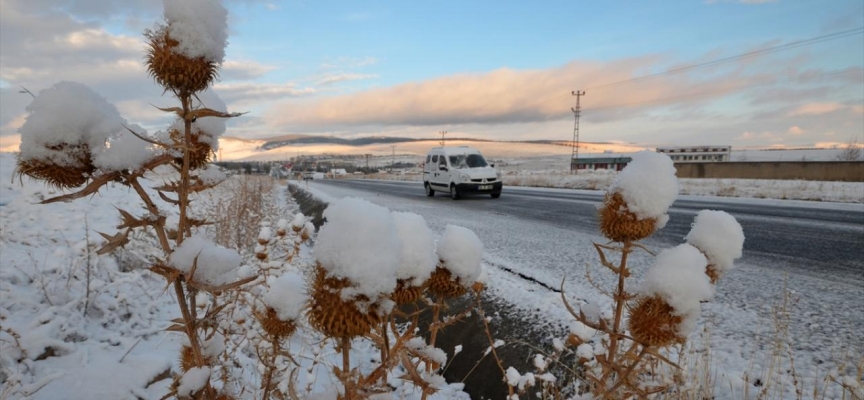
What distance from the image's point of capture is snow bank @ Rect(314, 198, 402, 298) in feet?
2.36

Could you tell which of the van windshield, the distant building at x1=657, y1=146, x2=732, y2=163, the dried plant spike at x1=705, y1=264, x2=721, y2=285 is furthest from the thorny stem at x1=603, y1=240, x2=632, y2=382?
Answer: the distant building at x1=657, y1=146, x2=732, y2=163

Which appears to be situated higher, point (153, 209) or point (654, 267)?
point (153, 209)

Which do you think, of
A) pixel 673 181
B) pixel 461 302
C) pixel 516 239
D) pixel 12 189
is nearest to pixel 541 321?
pixel 461 302

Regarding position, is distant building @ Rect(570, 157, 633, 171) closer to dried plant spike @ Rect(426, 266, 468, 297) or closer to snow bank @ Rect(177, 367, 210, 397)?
dried plant spike @ Rect(426, 266, 468, 297)

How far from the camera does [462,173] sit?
17.9 metres

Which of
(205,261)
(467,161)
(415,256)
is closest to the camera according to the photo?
(415,256)

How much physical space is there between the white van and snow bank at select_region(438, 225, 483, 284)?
16852mm

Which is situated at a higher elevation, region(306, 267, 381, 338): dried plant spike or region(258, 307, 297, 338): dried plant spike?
region(306, 267, 381, 338): dried plant spike

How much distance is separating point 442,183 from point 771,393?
17125mm

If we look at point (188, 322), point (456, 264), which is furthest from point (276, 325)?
point (456, 264)

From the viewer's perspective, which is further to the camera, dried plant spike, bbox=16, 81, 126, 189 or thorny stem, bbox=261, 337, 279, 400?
thorny stem, bbox=261, 337, 279, 400

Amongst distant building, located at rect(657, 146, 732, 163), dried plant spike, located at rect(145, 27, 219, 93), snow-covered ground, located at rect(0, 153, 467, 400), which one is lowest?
snow-covered ground, located at rect(0, 153, 467, 400)

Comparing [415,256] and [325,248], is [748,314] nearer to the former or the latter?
[415,256]

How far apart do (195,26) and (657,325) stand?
137cm
